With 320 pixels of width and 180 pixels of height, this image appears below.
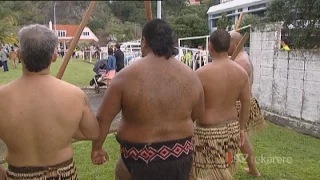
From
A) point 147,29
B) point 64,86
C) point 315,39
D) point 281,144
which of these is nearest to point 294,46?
point 315,39

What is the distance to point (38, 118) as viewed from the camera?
2.12 m

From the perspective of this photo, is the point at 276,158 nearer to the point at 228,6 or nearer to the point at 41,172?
the point at 228,6

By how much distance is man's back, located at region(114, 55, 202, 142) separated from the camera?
2398mm

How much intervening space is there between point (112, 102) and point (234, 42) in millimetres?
2342

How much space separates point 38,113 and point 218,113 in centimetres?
175

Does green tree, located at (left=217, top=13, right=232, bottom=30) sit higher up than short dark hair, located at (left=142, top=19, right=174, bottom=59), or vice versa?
green tree, located at (left=217, top=13, right=232, bottom=30)

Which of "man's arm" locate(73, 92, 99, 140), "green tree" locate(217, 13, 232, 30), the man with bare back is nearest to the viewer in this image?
"man's arm" locate(73, 92, 99, 140)

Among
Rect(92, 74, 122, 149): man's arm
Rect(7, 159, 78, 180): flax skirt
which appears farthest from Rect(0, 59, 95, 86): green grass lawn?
Rect(7, 159, 78, 180): flax skirt

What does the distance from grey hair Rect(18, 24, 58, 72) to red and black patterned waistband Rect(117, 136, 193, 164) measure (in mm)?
779

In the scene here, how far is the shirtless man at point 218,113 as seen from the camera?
3332 millimetres

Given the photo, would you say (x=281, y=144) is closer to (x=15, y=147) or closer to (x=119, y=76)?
(x=119, y=76)

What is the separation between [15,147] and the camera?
7.13ft

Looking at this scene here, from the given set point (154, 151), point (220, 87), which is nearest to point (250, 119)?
point (220, 87)

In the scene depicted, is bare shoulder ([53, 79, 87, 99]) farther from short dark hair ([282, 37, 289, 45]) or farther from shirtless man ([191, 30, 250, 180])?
short dark hair ([282, 37, 289, 45])
